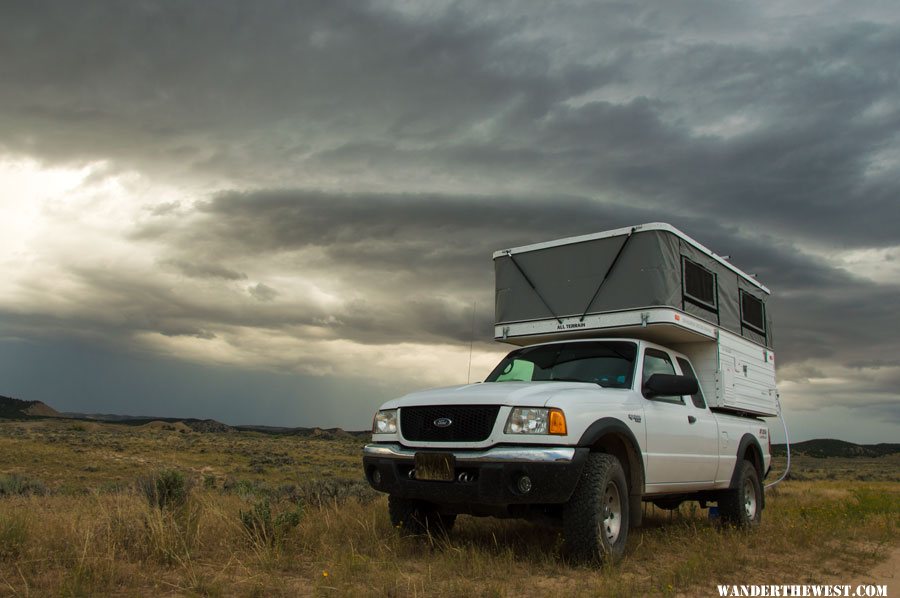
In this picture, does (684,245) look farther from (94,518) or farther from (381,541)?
(94,518)

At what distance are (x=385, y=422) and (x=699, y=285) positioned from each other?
442cm

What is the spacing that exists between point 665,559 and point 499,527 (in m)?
2.07

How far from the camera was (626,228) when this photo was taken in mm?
8523

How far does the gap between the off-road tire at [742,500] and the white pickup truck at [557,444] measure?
35.5 inches

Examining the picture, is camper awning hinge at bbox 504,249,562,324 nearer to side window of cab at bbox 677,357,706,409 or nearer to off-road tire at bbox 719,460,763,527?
side window of cab at bbox 677,357,706,409

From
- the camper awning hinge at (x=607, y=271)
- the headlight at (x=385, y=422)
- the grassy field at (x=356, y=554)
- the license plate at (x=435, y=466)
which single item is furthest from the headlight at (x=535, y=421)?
the camper awning hinge at (x=607, y=271)

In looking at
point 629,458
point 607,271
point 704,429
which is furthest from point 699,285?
point 629,458

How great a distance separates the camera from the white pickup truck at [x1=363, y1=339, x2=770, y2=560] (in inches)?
240

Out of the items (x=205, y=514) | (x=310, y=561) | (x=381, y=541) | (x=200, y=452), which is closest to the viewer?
(x=310, y=561)

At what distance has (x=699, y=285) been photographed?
30.0 feet

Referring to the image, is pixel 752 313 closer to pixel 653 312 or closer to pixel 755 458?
pixel 755 458

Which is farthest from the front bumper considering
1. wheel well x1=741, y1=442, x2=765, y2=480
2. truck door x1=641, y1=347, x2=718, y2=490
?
wheel well x1=741, y1=442, x2=765, y2=480

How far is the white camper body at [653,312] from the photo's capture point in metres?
8.24

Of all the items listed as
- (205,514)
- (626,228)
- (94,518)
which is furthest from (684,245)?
(94,518)
